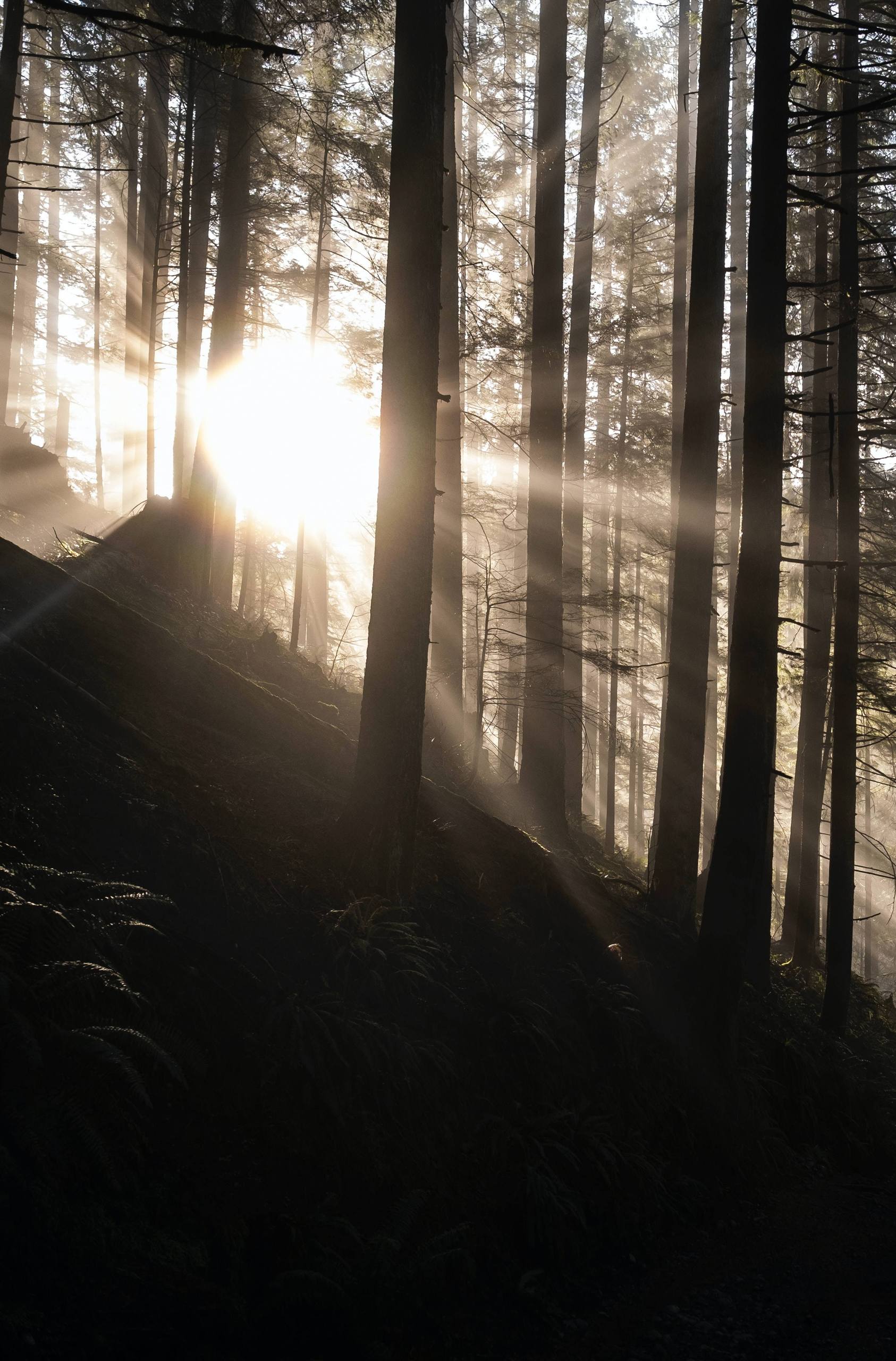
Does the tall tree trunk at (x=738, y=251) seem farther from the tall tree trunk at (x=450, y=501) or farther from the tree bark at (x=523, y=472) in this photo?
the tall tree trunk at (x=450, y=501)

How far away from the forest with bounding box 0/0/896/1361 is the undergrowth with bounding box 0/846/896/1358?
22mm

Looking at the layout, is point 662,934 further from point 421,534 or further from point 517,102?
point 517,102

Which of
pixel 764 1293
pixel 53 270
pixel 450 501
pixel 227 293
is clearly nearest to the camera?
pixel 764 1293

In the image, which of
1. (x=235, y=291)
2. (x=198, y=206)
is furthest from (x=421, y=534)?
(x=198, y=206)

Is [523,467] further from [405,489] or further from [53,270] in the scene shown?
[53,270]

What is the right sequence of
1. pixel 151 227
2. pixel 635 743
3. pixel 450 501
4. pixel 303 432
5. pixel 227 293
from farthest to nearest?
pixel 635 743
pixel 303 432
pixel 151 227
pixel 227 293
pixel 450 501

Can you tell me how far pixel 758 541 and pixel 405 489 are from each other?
10.8 feet

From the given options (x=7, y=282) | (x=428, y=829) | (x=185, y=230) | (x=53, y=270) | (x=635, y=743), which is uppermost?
(x=53, y=270)

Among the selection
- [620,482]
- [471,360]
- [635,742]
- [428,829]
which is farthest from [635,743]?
[428,829]

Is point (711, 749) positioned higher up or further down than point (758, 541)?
further down

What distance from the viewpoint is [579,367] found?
16719 millimetres

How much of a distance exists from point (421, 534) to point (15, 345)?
28.4 metres

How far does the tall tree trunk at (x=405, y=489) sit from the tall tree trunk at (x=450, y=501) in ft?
19.4

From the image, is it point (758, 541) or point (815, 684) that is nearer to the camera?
point (758, 541)
